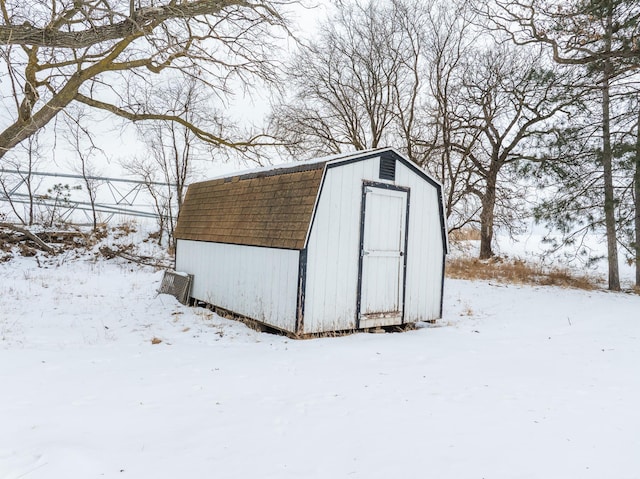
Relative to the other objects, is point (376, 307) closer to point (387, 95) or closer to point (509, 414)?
point (509, 414)

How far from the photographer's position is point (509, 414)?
3125 millimetres

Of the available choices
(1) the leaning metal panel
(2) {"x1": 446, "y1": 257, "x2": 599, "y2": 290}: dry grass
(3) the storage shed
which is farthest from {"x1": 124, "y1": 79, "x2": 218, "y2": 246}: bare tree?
(2) {"x1": 446, "y1": 257, "x2": 599, "y2": 290}: dry grass

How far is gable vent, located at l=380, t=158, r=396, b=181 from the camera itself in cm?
639

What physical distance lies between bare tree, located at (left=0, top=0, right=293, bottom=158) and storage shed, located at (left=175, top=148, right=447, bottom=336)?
2054 millimetres

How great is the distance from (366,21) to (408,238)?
13.8m

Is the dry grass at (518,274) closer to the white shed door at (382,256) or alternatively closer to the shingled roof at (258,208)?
the white shed door at (382,256)

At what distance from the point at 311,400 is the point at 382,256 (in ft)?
11.1

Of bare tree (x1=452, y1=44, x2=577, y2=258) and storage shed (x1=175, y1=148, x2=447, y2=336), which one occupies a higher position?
bare tree (x1=452, y1=44, x2=577, y2=258)

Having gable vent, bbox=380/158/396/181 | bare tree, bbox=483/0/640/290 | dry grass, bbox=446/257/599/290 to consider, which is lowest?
dry grass, bbox=446/257/599/290

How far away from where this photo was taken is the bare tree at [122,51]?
17.9ft

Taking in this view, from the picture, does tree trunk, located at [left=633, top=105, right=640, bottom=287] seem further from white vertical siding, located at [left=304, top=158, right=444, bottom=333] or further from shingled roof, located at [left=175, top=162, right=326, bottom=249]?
shingled roof, located at [left=175, top=162, right=326, bottom=249]

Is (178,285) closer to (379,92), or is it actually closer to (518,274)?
(518,274)

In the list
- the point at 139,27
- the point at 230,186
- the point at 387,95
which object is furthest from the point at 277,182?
Answer: the point at 387,95

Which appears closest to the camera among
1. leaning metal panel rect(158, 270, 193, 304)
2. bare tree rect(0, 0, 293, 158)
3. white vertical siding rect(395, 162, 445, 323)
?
bare tree rect(0, 0, 293, 158)
